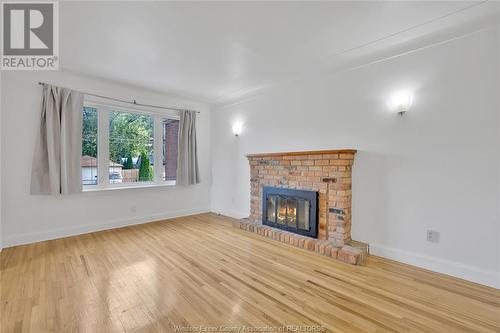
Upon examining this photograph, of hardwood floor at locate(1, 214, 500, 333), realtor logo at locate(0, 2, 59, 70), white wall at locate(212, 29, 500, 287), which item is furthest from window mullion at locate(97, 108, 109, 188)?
white wall at locate(212, 29, 500, 287)

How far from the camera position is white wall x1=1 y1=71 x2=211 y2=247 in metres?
3.15

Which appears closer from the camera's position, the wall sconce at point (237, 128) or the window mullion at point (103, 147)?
the window mullion at point (103, 147)

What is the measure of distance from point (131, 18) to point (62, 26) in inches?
30.9

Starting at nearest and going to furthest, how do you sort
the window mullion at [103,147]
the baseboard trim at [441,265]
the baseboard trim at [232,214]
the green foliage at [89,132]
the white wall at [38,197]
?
1. the baseboard trim at [441,265]
2. the white wall at [38,197]
3. the green foliage at [89,132]
4. the window mullion at [103,147]
5. the baseboard trim at [232,214]

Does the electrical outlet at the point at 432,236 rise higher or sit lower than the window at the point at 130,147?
lower

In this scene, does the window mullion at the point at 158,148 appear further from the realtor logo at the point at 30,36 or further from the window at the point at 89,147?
the realtor logo at the point at 30,36

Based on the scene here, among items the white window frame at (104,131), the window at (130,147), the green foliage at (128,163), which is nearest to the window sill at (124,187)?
the white window frame at (104,131)

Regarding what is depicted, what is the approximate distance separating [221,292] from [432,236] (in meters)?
2.35

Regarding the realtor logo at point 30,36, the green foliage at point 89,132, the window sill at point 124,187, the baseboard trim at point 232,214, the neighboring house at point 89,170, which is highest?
the realtor logo at point 30,36

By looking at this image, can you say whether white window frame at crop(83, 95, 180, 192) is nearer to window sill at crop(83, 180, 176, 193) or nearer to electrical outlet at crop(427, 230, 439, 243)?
window sill at crop(83, 180, 176, 193)

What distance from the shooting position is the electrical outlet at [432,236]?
2.52 metres

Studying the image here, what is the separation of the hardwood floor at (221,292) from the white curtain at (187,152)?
6.47ft

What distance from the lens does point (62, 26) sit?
2.34m

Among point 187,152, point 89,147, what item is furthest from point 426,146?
point 89,147
